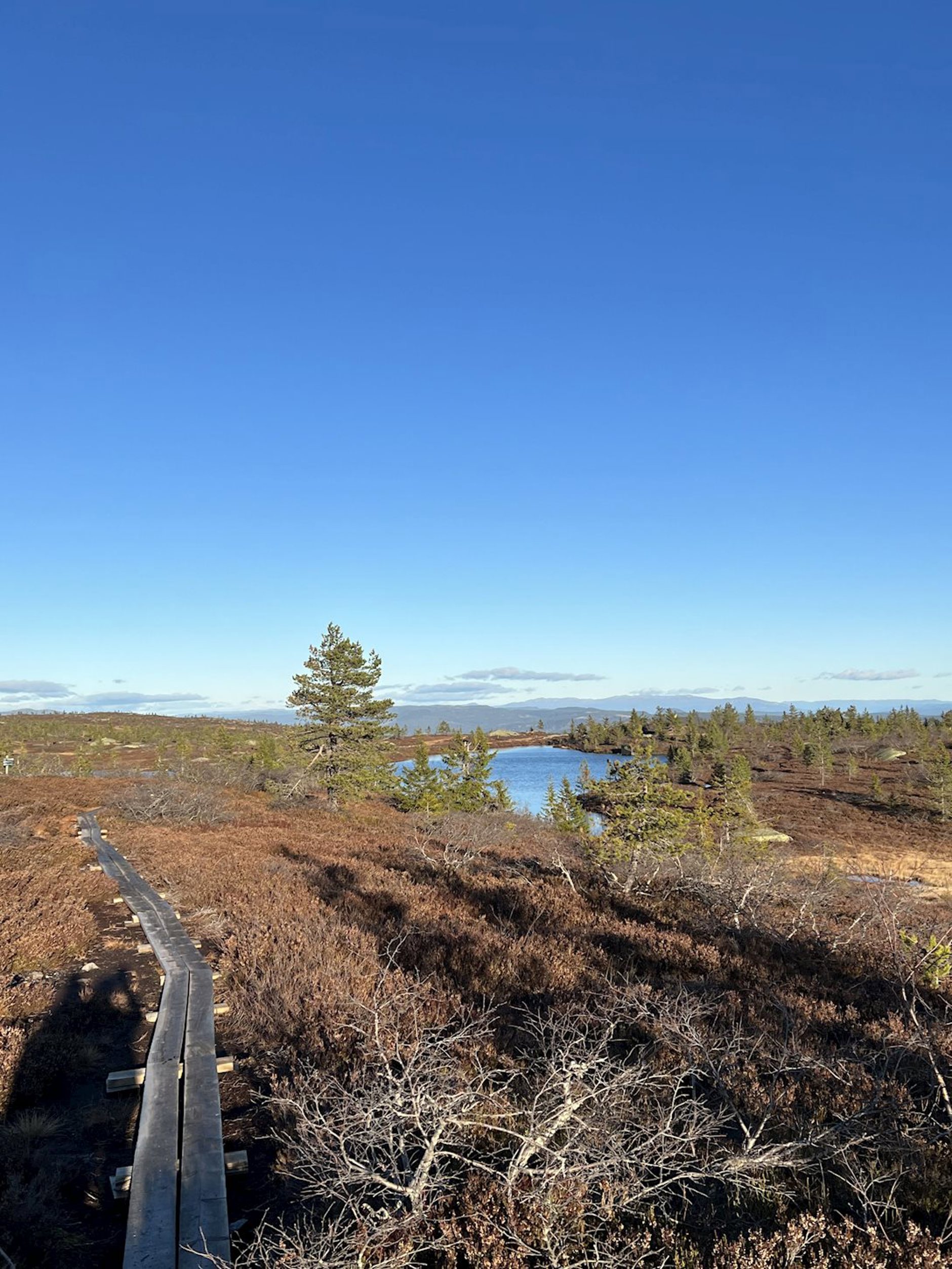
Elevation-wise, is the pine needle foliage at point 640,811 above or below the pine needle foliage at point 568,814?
above

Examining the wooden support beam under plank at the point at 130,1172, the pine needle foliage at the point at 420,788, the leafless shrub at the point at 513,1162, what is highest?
the leafless shrub at the point at 513,1162

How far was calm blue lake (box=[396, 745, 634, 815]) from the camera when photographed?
65.7 m

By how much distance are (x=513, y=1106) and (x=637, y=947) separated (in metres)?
4.91

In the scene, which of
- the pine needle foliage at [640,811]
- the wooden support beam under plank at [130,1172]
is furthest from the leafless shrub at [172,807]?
the wooden support beam under plank at [130,1172]

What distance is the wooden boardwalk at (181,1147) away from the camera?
4.13m

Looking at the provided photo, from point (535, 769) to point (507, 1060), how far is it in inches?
3887

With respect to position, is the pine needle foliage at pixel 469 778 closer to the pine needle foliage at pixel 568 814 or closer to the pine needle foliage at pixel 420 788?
the pine needle foliage at pixel 420 788

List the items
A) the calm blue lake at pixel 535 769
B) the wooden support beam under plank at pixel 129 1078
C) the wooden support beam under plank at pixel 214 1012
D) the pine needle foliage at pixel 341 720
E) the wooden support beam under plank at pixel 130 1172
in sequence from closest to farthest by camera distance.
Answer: the wooden support beam under plank at pixel 130 1172 → the wooden support beam under plank at pixel 129 1078 → the wooden support beam under plank at pixel 214 1012 → the pine needle foliage at pixel 341 720 → the calm blue lake at pixel 535 769

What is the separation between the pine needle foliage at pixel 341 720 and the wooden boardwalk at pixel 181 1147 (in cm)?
2245

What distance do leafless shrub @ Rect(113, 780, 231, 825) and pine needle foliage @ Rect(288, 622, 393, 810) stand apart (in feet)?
20.3

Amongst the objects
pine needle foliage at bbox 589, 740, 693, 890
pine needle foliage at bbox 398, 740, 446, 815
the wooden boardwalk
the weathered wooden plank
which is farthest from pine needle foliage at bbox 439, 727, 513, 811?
the weathered wooden plank

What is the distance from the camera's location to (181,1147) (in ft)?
17.0

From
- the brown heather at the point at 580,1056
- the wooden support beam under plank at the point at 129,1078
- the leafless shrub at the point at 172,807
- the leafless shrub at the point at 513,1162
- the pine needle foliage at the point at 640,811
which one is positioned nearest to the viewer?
the leafless shrub at the point at 513,1162

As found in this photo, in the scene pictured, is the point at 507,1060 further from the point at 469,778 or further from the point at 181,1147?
the point at 469,778
